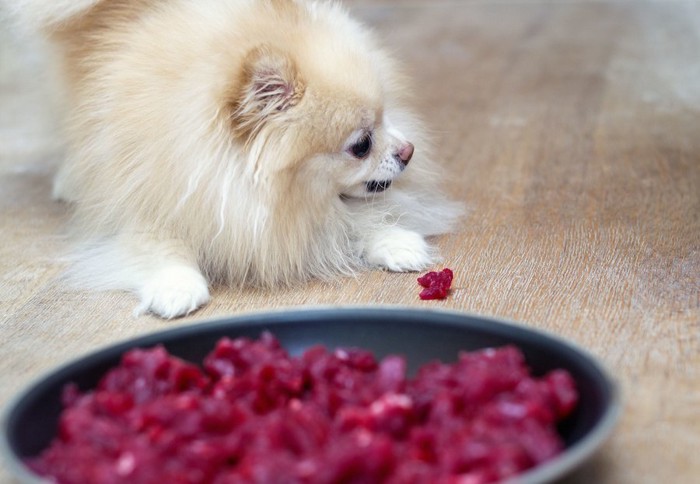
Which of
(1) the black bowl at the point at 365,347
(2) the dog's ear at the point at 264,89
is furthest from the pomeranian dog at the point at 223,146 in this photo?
(1) the black bowl at the point at 365,347

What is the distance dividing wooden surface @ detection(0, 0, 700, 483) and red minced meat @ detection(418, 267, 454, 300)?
23 millimetres

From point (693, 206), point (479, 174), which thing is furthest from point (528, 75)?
point (693, 206)

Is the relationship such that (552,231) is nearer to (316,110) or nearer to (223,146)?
(316,110)

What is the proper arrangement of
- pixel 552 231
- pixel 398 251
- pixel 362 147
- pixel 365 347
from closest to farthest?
pixel 365 347
pixel 362 147
pixel 398 251
pixel 552 231

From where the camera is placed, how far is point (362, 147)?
187 cm

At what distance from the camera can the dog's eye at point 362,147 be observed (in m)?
1.86

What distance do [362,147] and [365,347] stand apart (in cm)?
57

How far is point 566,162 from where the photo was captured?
2.67m

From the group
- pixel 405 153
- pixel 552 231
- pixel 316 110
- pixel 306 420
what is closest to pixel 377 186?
pixel 405 153

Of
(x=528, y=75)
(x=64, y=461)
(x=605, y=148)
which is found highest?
(x=64, y=461)

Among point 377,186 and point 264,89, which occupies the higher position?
point 264,89

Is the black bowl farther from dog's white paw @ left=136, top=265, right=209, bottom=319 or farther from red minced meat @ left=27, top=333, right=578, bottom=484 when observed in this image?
dog's white paw @ left=136, top=265, right=209, bottom=319

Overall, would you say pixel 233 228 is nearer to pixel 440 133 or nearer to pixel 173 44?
pixel 173 44

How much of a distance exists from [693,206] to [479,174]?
0.63 m
